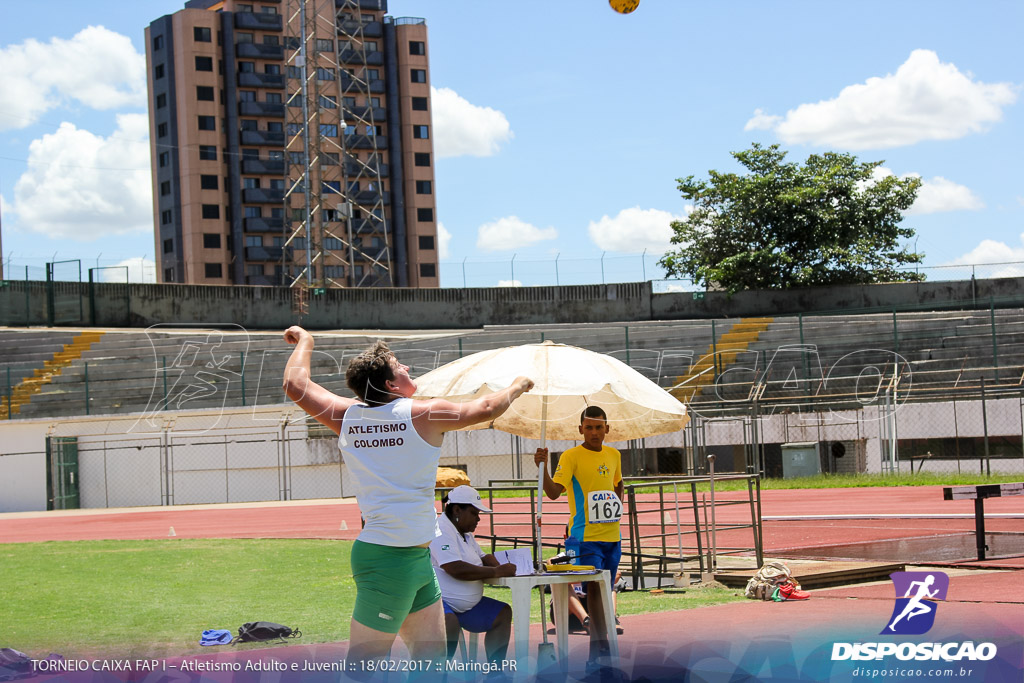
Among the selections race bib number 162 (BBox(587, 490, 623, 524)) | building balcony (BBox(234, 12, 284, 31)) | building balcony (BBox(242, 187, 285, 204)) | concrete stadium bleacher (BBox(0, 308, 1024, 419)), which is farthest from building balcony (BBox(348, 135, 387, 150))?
race bib number 162 (BBox(587, 490, 623, 524))

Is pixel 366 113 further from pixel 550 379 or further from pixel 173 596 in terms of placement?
pixel 550 379

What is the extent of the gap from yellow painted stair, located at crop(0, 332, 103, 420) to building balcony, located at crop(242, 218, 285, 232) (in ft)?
139

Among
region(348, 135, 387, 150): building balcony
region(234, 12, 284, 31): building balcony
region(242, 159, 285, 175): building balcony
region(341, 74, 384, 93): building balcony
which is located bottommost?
region(242, 159, 285, 175): building balcony

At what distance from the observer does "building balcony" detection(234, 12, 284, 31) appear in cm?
8494

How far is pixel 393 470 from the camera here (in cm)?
Answer: 522

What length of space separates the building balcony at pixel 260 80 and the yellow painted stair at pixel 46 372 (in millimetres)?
46336

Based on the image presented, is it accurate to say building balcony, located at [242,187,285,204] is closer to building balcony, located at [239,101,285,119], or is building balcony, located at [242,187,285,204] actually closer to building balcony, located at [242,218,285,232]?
building balcony, located at [242,218,285,232]

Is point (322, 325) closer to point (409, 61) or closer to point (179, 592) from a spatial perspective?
point (179, 592)

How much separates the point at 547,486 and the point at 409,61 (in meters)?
82.9

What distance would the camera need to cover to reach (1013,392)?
30.1 meters

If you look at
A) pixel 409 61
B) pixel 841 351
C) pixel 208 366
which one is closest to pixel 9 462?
pixel 208 366

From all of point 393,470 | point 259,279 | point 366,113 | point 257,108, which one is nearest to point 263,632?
point 393,470

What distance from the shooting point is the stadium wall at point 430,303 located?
46.5 m

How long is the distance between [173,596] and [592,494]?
562 centimetres
